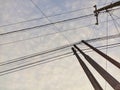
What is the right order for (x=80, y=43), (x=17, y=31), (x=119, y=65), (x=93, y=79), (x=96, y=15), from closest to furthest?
(x=119, y=65)
(x=93, y=79)
(x=80, y=43)
(x=17, y=31)
(x=96, y=15)

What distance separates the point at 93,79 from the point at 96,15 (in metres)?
8.91

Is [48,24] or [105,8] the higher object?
[48,24]

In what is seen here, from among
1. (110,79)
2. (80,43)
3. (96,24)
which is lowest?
(110,79)

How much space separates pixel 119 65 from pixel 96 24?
10.1 meters

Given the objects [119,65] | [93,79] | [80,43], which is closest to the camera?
[119,65]

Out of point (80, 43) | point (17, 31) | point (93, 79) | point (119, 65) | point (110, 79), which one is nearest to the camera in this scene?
point (110, 79)

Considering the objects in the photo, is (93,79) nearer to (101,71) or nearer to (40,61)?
(101,71)

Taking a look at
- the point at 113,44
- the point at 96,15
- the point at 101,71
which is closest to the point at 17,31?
the point at 96,15

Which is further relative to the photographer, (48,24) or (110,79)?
(48,24)

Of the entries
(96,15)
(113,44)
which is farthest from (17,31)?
(113,44)

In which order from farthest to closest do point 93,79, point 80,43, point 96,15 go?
1. point 96,15
2. point 80,43
3. point 93,79

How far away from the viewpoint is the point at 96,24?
22.4m

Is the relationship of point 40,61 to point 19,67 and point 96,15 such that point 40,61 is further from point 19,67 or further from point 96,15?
point 96,15

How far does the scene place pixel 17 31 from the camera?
2028 cm
